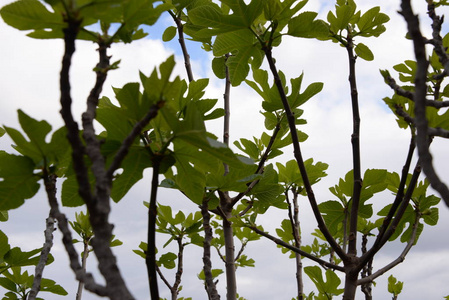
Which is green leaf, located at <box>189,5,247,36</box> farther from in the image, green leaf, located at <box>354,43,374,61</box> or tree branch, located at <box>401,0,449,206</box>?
tree branch, located at <box>401,0,449,206</box>

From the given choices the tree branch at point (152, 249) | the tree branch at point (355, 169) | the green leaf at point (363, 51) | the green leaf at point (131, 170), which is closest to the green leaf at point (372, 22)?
the green leaf at point (363, 51)

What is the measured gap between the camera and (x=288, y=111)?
1.53 meters

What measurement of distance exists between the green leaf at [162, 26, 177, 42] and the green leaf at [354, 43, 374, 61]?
105cm

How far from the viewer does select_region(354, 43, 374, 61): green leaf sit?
197 centimetres

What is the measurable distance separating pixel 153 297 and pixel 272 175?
1240 millimetres

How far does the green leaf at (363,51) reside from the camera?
197cm

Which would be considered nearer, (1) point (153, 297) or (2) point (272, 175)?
(1) point (153, 297)

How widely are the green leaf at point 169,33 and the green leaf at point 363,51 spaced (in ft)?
3.46

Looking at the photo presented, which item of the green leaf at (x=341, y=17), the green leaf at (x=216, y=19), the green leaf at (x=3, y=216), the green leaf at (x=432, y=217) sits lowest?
the green leaf at (x=432, y=217)

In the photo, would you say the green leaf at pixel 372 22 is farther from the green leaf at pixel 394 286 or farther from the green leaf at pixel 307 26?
the green leaf at pixel 394 286

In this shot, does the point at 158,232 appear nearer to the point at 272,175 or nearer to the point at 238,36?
the point at 272,175

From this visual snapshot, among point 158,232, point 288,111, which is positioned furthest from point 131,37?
point 158,232

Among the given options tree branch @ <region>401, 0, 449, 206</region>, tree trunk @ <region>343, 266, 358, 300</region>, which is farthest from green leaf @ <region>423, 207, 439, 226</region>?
tree branch @ <region>401, 0, 449, 206</region>

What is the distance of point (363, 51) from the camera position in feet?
6.50
